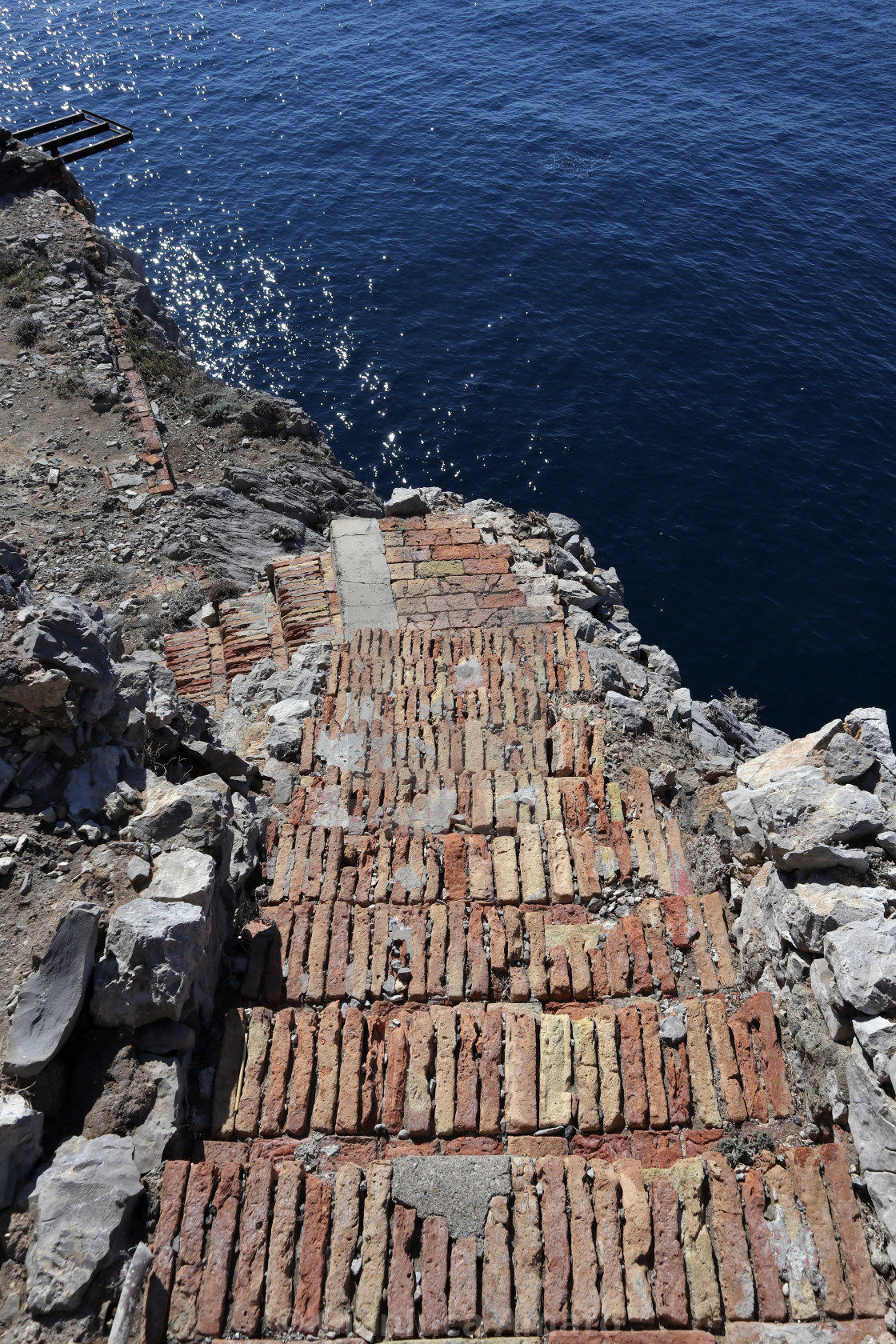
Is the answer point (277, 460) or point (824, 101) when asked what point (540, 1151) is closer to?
point (277, 460)

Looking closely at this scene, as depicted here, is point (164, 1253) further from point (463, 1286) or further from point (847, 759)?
point (847, 759)

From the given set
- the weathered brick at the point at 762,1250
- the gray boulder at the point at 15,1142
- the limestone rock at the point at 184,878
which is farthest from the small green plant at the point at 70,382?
the weathered brick at the point at 762,1250

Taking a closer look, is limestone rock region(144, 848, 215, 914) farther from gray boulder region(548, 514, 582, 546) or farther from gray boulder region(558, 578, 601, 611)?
gray boulder region(548, 514, 582, 546)

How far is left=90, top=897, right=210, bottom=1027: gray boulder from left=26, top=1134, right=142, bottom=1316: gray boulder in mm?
710

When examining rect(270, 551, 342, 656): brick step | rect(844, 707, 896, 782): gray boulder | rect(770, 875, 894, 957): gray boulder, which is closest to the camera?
rect(770, 875, 894, 957): gray boulder

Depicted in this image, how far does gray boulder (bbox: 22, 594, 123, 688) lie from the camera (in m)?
7.03

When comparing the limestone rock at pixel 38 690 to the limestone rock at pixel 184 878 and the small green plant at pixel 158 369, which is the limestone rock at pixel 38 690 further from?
the small green plant at pixel 158 369

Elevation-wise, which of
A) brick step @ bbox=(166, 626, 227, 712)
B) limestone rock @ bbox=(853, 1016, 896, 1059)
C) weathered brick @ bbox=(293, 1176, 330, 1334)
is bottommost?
brick step @ bbox=(166, 626, 227, 712)

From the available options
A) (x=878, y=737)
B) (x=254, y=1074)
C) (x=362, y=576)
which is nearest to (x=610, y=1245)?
(x=254, y=1074)

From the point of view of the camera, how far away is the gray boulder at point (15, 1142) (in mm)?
4875

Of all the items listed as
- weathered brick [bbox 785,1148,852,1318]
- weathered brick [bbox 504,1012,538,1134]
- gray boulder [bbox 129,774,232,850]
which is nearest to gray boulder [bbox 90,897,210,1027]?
gray boulder [bbox 129,774,232,850]

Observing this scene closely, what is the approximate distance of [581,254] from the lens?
3294 centimetres

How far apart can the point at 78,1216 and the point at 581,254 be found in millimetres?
33578

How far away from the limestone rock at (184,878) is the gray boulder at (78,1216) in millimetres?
1439
